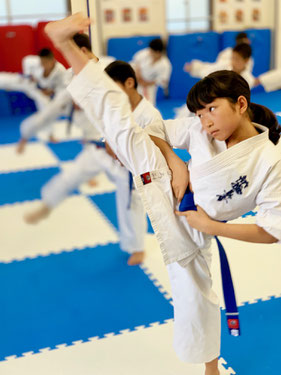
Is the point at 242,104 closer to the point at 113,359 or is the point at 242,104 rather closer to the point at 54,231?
the point at 113,359

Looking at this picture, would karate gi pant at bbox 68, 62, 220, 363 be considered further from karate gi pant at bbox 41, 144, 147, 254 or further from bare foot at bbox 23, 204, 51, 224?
bare foot at bbox 23, 204, 51, 224

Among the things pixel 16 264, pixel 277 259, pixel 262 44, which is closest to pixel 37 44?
pixel 262 44

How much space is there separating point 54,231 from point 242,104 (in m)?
2.55

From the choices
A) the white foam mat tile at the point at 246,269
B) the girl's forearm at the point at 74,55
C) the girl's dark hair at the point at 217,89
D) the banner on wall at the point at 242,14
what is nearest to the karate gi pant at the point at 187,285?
the girl's dark hair at the point at 217,89

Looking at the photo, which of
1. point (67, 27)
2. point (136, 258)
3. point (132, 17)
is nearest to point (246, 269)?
point (136, 258)

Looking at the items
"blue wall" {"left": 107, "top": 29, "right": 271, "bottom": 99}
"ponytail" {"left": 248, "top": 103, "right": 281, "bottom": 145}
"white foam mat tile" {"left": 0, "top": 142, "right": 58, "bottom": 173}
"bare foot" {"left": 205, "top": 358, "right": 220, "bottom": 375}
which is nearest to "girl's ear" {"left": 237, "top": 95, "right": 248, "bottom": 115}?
"ponytail" {"left": 248, "top": 103, "right": 281, "bottom": 145}

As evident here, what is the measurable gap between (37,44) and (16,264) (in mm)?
5760

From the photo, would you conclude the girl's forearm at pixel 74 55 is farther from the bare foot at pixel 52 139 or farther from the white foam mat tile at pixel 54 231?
the bare foot at pixel 52 139

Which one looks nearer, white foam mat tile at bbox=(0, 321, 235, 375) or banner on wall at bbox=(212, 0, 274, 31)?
white foam mat tile at bbox=(0, 321, 235, 375)

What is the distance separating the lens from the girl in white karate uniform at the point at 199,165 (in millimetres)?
1380

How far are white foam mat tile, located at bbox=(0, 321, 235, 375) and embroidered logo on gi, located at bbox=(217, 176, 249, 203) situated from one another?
0.98 m

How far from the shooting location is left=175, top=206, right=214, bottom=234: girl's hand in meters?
1.49

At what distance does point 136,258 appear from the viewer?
307 centimetres

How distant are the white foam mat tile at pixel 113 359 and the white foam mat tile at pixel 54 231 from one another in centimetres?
116
